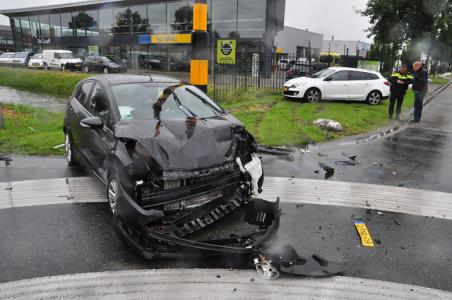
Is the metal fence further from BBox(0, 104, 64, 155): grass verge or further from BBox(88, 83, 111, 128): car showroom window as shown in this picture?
BBox(88, 83, 111, 128): car showroom window

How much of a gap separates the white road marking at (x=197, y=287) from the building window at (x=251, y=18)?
27.5 metres

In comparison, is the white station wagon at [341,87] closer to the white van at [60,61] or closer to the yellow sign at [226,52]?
the yellow sign at [226,52]

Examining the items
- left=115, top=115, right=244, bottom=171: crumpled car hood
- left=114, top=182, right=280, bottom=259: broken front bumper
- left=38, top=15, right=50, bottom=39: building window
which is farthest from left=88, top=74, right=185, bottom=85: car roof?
left=38, top=15, right=50, bottom=39: building window

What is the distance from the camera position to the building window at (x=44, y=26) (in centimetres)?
4472

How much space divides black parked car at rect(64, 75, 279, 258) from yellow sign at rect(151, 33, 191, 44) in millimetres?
27924

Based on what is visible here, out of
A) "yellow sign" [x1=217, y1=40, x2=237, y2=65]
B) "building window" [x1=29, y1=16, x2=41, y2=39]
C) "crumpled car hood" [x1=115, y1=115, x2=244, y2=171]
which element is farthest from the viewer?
"building window" [x1=29, y1=16, x2=41, y2=39]

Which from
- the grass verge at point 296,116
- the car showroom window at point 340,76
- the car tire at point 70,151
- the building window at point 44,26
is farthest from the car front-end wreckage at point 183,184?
the building window at point 44,26

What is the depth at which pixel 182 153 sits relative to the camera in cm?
359

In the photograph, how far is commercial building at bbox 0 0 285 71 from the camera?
29031 mm

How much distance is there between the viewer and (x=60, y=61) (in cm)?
2933

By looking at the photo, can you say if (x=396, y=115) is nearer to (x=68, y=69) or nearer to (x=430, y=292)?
(x=430, y=292)

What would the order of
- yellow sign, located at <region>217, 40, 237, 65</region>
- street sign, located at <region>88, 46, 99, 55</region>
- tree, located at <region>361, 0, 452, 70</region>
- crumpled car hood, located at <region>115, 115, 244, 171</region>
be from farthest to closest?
street sign, located at <region>88, 46, 99, 55</region>
tree, located at <region>361, 0, 452, 70</region>
yellow sign, located at <region>217, 40, 237, 65</region>
crumpled car hood, located at <region>115, 115, 244, 171</region>

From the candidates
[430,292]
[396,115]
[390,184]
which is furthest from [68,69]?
[430,292]

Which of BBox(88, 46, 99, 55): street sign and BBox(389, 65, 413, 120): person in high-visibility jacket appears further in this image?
BBox(88, 46, 99, 55): street sign
